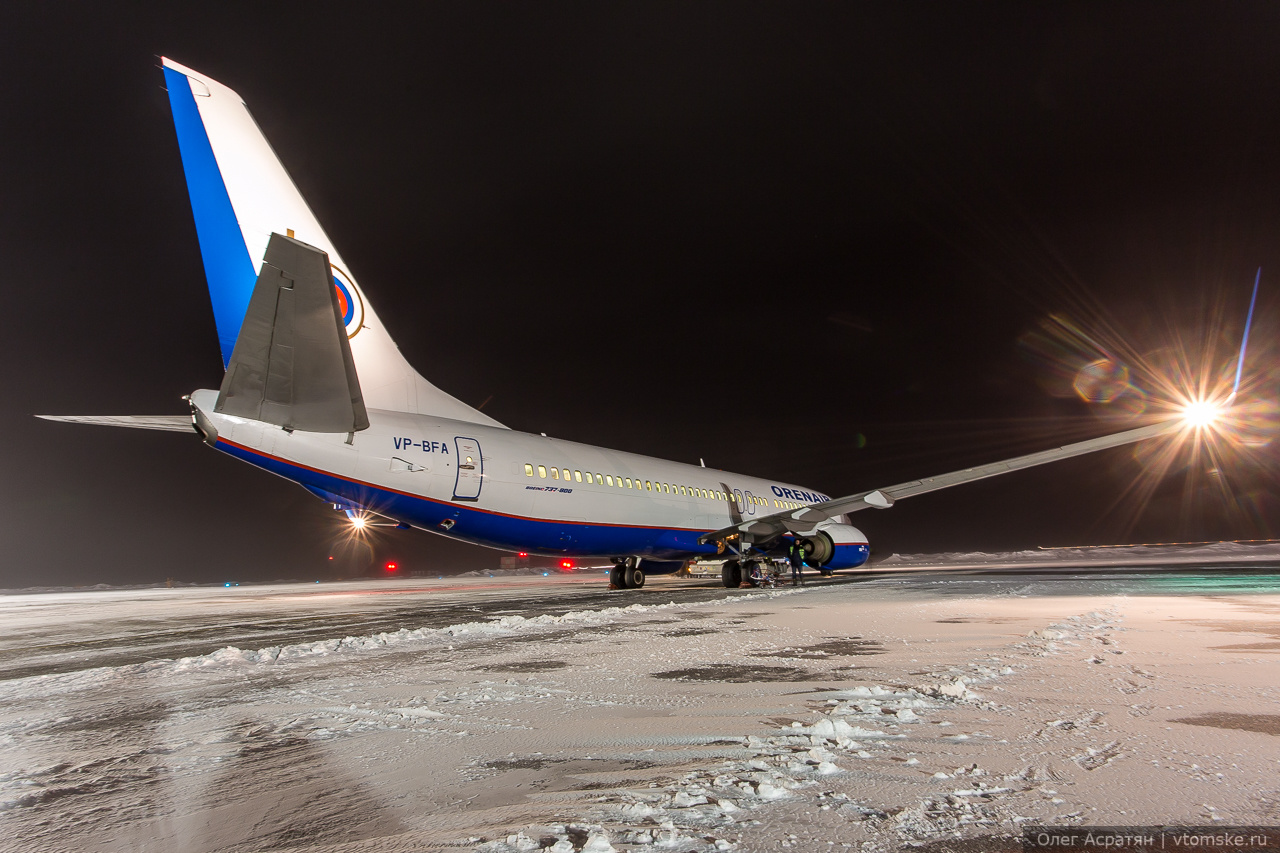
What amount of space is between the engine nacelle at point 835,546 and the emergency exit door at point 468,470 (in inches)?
462

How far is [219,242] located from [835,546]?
63.4 ft

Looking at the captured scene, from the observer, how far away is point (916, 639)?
24.7ft

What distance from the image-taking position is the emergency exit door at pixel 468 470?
514 inches

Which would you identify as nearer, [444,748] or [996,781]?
[996,781]

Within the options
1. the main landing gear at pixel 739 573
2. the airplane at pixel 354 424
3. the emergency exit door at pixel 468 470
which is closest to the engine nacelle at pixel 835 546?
the airplane at pixel 354 424

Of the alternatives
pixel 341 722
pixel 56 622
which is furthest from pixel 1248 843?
pixel 56 622

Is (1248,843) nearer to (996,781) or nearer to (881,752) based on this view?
(996,781)

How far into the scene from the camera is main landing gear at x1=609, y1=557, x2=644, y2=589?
19.9 m

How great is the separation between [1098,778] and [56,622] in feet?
59.7

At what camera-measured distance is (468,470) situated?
13219mm

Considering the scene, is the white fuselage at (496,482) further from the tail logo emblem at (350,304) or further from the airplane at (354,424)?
the tail logo emblem at (350,304)

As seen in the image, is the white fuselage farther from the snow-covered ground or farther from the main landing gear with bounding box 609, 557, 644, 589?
the snow-covered ground

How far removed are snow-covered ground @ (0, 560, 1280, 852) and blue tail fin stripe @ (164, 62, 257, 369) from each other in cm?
530

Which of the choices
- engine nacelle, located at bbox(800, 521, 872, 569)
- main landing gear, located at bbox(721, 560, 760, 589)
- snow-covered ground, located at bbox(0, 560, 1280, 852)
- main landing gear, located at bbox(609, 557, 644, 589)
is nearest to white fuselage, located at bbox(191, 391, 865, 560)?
main landing gear, located at bbox(609, 557, 644, 589)
